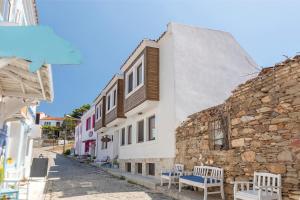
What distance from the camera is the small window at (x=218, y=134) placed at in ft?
33.1

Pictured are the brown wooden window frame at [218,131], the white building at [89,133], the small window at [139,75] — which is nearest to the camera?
the brown wooden window frame at [218,131]

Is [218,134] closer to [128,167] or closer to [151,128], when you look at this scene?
[151,128]

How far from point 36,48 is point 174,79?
35.3 ft

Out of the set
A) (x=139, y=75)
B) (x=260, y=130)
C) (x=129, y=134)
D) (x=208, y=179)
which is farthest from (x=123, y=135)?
(x=260, y=130)

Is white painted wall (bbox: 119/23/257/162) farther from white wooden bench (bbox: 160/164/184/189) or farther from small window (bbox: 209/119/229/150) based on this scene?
small window (bbox: 209/119/229/150)

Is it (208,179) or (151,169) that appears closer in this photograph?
(208,179)

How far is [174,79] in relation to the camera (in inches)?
549

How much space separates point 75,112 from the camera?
75812 millimetres

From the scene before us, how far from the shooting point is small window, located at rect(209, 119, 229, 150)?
10086 mm

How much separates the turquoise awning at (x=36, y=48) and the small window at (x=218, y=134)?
753 cm

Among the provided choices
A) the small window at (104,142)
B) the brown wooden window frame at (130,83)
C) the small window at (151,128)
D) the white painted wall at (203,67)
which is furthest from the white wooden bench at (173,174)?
the small window at (104,142)

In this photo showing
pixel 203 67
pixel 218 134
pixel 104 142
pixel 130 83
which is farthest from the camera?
pixel 104 142

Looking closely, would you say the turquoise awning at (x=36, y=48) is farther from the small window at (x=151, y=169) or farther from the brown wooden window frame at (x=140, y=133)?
the brown wooden window frame at (x=140, y=133)

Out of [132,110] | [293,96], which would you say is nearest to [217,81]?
[132,110]
